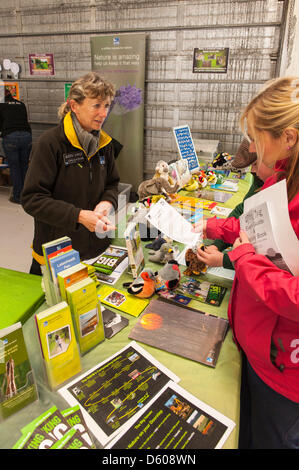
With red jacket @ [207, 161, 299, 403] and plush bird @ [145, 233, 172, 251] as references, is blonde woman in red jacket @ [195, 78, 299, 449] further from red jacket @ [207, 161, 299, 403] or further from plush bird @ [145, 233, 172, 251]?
plush bird @ [145, 233, 172, 251]

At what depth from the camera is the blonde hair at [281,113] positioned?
853 mm

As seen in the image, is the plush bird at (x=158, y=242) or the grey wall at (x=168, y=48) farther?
the grey wall at (x=168, y=48)

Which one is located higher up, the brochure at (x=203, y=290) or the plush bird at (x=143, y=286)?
the plush bird at (x=143, y=286)

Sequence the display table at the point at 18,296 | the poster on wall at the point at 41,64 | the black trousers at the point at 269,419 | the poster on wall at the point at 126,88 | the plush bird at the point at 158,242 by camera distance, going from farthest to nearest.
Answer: the poster on wall at the point at 41,64, the poster on wall at the point at 126,88, the plush bird at the point at 158,242, the display table at the point at 18,296, the black trousers at the point at 269,419

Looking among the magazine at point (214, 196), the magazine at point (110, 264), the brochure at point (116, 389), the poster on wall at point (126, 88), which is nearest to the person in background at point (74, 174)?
the magazine at point (110, 264)

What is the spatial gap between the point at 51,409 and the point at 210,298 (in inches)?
29.2

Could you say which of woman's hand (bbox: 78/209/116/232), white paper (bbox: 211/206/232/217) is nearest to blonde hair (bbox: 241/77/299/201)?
woman's hand (bbox: 78/209/116/232)

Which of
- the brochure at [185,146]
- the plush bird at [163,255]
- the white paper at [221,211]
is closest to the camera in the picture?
the plush bird at [163,255]

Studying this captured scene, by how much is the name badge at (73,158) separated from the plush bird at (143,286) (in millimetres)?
700

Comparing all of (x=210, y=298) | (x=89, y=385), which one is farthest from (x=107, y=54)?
(x=89, y=385)

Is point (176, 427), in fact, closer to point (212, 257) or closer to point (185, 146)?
point (212, 257)

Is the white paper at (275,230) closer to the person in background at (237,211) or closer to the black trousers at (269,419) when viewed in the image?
the person in background at (237,211)

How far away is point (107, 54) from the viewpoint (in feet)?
14.3
